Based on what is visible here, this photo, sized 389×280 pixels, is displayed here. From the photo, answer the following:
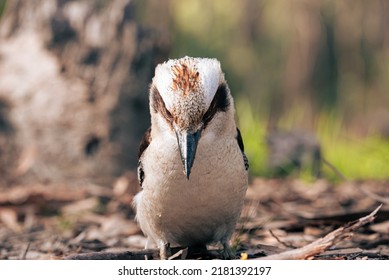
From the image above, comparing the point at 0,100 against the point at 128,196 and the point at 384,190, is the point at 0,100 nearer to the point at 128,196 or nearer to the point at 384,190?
the point at 128,196

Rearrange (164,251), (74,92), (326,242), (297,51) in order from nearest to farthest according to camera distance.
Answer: (326,242) → (164,251) → (74,92) → (297,51)

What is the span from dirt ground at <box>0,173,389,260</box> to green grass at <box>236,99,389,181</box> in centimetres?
34

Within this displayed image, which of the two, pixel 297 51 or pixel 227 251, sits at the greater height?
pixel 297 51

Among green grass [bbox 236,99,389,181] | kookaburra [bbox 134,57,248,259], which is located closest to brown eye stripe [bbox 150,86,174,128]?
kookaburra [bbox 134,57,248,259]

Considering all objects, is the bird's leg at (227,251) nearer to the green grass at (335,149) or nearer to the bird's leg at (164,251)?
the bird's leg at (164,251)

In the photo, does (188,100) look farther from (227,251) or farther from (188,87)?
(227,251)

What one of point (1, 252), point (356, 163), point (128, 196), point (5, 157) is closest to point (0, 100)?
point (5, 157)

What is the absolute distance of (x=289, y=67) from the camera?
12.4 m

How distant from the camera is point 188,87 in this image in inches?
138

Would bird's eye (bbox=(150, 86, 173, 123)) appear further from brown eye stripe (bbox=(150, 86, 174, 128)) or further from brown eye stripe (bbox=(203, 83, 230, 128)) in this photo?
brown eye stripe (bbox=(203, 83, 230, 128))

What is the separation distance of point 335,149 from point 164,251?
4715mm

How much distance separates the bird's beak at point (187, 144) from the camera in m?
3.53

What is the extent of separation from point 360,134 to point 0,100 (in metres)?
5.02

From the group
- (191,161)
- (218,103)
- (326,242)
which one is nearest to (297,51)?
(218,103)
